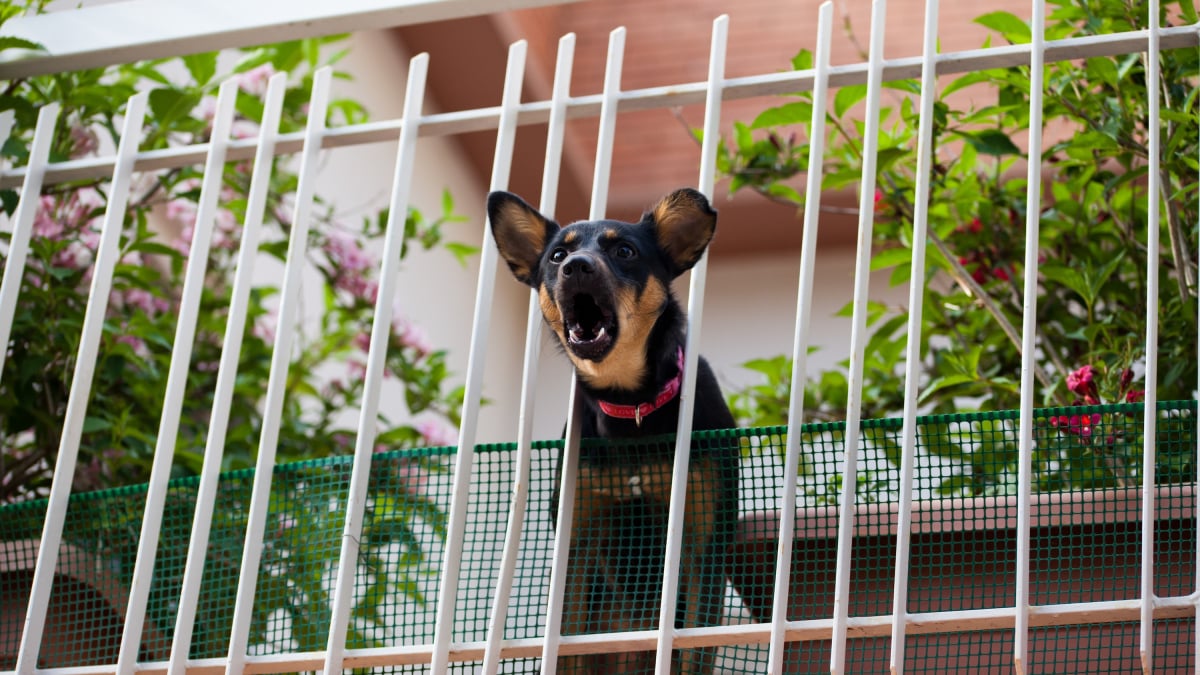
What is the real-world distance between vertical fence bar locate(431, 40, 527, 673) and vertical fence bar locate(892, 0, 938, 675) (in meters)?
0.81

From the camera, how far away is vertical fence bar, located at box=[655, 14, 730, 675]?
7.93ft

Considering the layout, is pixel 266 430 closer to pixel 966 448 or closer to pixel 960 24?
pixel 966 448

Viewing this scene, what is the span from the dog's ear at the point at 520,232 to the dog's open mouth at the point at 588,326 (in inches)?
6.2

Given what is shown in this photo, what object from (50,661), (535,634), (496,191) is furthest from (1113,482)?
(50,661)

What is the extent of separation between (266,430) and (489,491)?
48 centimetres

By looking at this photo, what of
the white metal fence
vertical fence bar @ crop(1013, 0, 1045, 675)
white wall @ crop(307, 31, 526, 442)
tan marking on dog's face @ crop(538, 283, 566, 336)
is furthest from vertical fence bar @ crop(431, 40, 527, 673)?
white wall @ crop(307, 31, 526, 442)

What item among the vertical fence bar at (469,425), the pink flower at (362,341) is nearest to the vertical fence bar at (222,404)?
the vertical fence bar at (469,425)

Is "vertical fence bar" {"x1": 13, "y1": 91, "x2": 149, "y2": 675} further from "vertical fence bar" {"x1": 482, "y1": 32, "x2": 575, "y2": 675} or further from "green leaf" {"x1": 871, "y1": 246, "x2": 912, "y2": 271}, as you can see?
"green leaf" {"x1": 871, "y1": 246, "x2": 912, "y2": 271}

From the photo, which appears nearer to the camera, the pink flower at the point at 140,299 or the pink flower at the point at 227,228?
the pink flower at the point at 140,299

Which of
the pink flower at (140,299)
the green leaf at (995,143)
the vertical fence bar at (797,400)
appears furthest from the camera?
the pink flower at (140,299)

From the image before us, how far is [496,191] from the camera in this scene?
109 inches

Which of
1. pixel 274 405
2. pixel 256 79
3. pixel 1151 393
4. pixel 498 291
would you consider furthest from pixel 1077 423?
pixel 498 291

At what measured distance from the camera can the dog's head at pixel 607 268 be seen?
2.70 metres

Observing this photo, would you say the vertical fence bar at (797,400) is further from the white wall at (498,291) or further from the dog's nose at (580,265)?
the white wall at (498,291)
